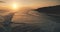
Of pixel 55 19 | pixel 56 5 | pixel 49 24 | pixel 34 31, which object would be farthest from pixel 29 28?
pixel 56 5

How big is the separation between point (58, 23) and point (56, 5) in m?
0.41

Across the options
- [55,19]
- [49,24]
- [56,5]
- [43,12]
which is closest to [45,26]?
[49,24]

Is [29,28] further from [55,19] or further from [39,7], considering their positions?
[39,7]

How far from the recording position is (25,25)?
45.3 inches

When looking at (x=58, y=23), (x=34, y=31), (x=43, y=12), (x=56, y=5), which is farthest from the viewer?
(x=56, y=5)

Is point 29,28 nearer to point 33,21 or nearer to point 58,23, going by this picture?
point 33,21

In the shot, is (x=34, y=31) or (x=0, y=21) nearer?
(x=34, y=31)

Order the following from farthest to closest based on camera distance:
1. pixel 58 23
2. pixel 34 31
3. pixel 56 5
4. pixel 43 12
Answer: pixel 56 5, pixel 43 12, pixel 58 23, pixel 34 31

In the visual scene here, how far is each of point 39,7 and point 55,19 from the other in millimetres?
288

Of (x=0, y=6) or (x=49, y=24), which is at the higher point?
(x=0, y=6)

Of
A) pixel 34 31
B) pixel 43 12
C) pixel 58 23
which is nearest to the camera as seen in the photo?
pixel 34 31

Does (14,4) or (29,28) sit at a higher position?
(14,4)

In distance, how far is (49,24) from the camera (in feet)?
3.83

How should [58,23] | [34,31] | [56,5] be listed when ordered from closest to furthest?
1. [34,31]
2. [58,23]
3. [56,5]
